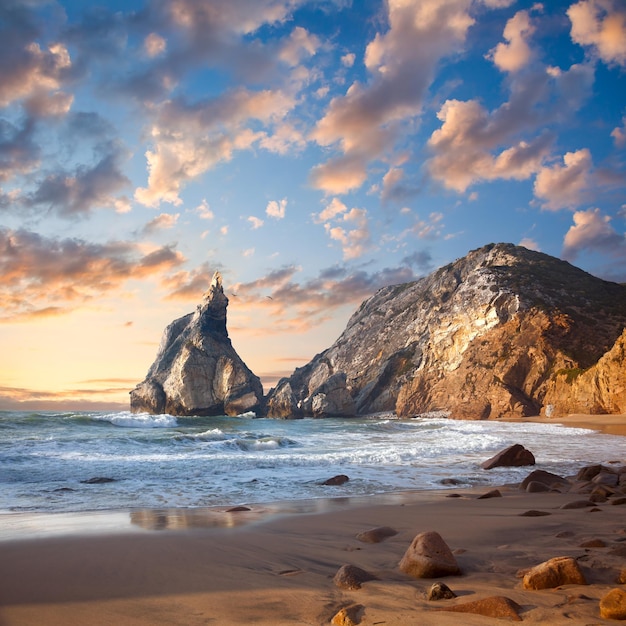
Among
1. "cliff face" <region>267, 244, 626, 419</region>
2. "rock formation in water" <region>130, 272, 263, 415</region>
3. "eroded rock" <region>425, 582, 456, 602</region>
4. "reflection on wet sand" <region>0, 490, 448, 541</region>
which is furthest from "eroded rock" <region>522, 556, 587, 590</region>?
"rock formation in water" <region>130, 272, 263, 415</region>

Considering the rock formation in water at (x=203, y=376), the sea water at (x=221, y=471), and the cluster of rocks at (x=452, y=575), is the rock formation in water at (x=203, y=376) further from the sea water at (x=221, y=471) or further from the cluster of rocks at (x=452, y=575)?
the cluster of rocks at (x=452, y=575)

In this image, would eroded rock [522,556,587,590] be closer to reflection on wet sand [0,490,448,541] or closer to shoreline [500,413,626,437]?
reflection on wet sand [0,490,448,541]

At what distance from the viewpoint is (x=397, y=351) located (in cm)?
9050

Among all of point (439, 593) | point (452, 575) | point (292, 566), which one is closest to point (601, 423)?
point (452, 575)

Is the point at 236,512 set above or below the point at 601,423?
above

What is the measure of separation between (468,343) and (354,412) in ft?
78.8

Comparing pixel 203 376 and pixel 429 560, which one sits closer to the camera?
pixel 429 560

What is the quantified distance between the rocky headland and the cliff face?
185 millimetres

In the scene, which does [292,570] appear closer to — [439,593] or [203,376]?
[439,593]

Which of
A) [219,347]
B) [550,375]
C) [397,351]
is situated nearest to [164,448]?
[550,375]

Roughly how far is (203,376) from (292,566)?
82.0m

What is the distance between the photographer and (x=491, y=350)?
66.1 meters

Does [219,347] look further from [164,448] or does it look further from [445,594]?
[445,594]

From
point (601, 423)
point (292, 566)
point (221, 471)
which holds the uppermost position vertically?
point (292, 566)
